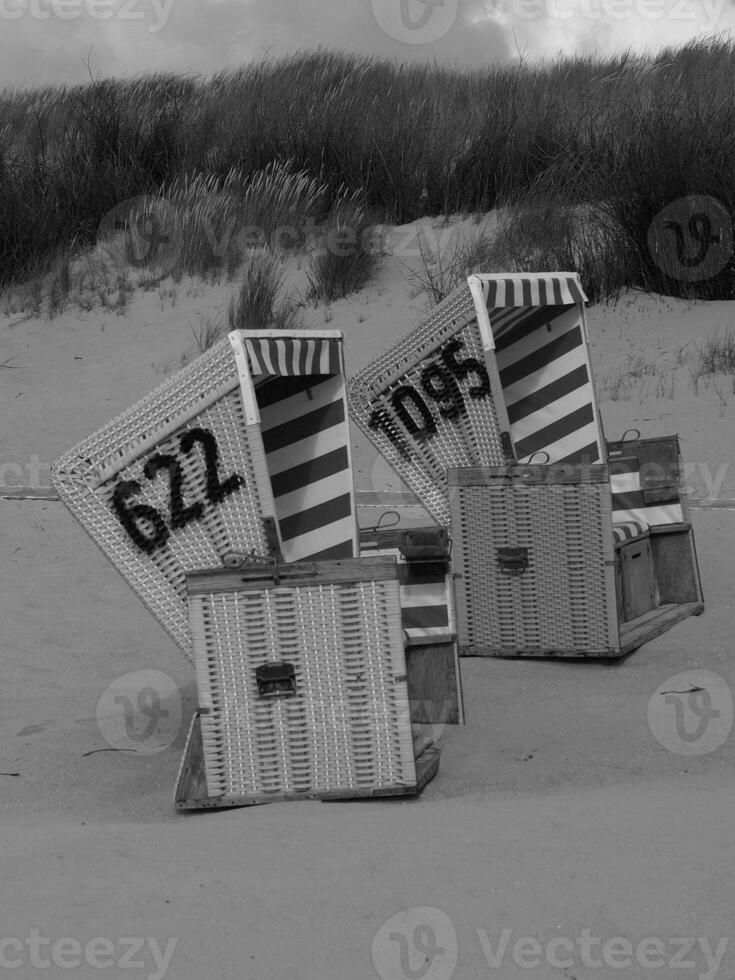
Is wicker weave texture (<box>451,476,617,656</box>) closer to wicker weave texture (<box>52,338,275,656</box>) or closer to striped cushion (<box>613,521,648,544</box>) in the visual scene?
striped cushion (<box>613,521,648,544</box>)

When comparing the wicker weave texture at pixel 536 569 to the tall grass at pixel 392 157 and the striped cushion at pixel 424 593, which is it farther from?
the tall grass at pixel 392 157

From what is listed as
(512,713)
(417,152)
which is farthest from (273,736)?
(417,152)

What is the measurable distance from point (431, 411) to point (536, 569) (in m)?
0.85

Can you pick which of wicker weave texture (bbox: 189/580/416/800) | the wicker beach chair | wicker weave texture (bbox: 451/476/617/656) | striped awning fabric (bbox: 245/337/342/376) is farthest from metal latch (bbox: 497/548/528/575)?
wicker weave texture (bbox: 189/580/416/800)

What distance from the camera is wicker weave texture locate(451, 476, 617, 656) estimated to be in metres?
4.65

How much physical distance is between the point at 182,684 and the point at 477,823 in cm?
182

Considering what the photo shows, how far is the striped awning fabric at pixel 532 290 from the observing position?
5059mm

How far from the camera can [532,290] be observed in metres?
5.22

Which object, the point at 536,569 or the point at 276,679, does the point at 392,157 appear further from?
the point at 276,679

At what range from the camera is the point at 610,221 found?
10.2 metres

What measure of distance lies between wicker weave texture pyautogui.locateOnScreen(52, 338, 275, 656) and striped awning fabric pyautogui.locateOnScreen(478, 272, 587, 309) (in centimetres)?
166

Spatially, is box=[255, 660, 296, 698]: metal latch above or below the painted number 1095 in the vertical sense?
below

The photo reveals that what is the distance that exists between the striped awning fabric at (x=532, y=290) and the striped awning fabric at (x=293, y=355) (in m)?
1.14

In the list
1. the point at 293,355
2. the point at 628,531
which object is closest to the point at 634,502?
the point at 628,531
